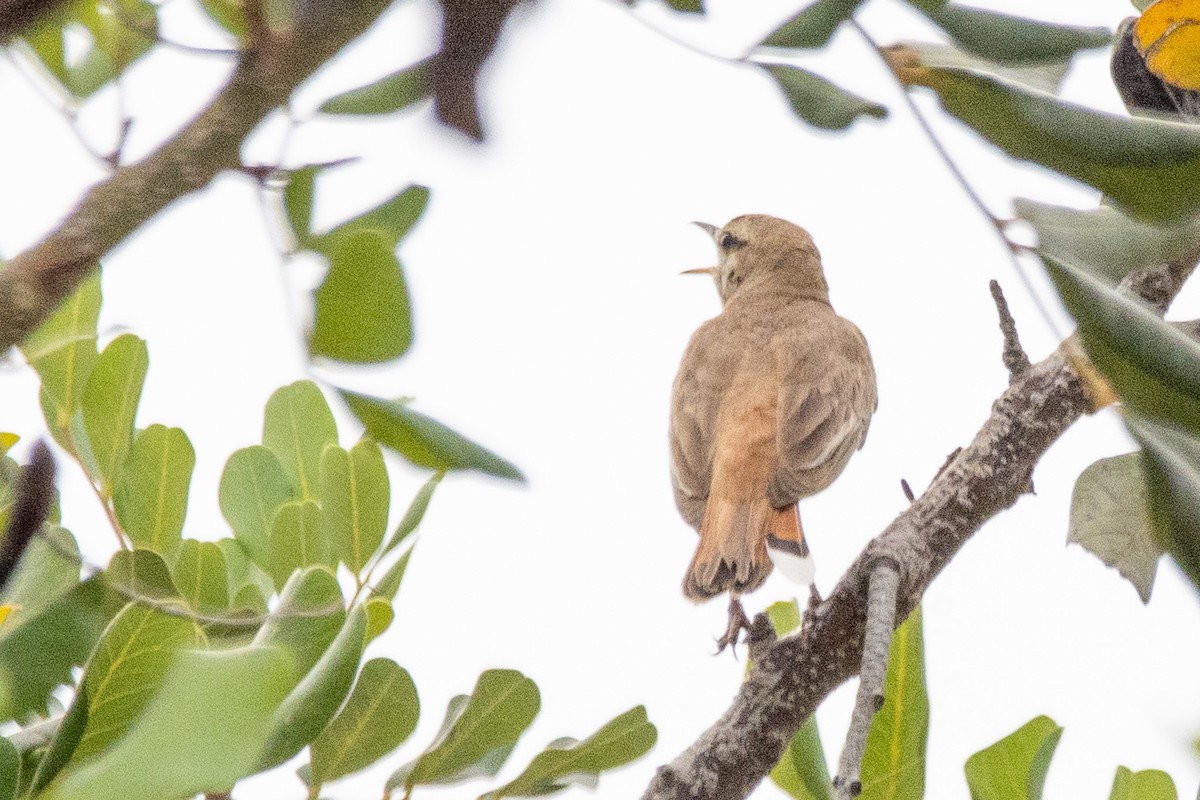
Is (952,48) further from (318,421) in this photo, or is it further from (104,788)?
(318,421)

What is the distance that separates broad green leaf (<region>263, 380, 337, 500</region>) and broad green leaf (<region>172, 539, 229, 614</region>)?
0.50 ft

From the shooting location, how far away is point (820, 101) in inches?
31.7

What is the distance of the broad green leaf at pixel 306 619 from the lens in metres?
0.94

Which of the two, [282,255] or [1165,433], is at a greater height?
[282,255]

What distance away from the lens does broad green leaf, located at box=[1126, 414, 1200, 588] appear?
2.17 feet

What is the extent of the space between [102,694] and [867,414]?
1975 millimetres

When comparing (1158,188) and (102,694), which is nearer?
(1158,188)

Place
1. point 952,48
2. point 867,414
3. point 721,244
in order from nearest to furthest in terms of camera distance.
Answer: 1. point 952,48
2. point 867,414
3. point 721,244

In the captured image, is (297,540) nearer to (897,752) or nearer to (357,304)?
(357,304)

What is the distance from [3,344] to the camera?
538 mm

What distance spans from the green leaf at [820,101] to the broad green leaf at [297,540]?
0.60 meters

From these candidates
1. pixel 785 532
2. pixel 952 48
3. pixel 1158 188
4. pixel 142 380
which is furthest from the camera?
pixel 785 532

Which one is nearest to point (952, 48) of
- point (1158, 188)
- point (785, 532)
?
point (1158, 188)

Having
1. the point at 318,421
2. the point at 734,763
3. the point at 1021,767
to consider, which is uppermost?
the point at 318,421
